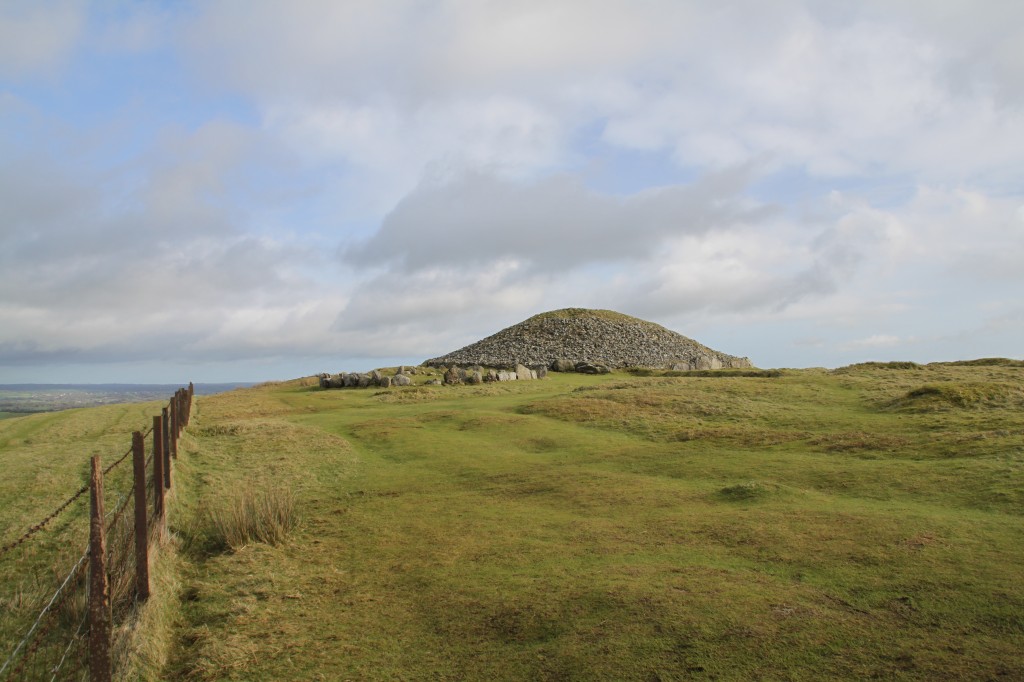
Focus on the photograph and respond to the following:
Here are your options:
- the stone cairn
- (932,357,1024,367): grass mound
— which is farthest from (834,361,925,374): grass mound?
the stone cairn

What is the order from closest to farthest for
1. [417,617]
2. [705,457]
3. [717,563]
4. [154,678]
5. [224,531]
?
[154,678]
[417,617]
[717,563]
[224,531]
[705,457]

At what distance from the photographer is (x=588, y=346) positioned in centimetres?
6900

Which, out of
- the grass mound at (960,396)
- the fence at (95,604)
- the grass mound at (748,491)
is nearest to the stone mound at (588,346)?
the grass mound at (960,396)

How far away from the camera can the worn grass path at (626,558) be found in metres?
7.70

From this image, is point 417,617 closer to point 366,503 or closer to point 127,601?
point 127,601

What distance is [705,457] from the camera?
19312 mm

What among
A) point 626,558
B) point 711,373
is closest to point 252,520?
point 626,558

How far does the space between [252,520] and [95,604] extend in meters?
5.49

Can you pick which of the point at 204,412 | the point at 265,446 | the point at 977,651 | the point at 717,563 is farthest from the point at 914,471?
the point at 204,412

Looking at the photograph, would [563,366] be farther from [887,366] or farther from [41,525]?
[41,525]

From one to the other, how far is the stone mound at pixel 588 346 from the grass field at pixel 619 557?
38613 millimetres

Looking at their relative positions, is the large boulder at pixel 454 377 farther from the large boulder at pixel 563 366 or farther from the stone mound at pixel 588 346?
the large boulder at pixel 563 366

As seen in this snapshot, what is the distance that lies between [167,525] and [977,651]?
39.2 feet

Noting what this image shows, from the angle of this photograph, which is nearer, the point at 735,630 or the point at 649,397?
the point at 735,630
